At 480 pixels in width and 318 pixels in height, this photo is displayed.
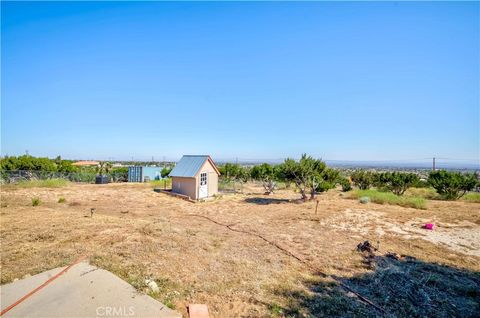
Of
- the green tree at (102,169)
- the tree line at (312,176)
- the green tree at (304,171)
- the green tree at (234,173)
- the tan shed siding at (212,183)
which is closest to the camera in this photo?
the green tree at (304,171)

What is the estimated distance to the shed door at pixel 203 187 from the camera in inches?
780

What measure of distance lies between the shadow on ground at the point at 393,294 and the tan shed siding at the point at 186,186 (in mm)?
14748

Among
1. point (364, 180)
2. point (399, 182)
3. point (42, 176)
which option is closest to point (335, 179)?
point (399, 182)

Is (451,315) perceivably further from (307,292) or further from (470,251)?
(470,251)

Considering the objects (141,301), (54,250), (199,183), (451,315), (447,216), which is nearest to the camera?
(141,301)

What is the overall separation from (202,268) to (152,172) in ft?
108

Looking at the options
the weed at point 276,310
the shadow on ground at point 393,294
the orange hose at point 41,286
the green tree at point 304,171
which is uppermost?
the green tree at point 304,171

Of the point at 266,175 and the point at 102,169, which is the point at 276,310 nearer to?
the point at 266,175

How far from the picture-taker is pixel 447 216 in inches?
509

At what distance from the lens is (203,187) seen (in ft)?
66.6

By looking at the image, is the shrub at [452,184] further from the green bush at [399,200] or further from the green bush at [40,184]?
the green bush at [40,184]

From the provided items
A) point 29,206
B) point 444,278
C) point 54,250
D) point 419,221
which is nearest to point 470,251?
point 444,278

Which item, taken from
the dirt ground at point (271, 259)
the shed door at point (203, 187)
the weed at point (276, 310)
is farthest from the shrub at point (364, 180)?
the weed at point (276, 310)

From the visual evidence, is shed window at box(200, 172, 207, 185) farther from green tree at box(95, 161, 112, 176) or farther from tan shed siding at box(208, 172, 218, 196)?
green tree at box(95, 161, 112, 176)
